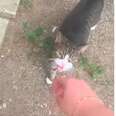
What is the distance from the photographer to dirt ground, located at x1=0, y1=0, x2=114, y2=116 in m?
1.98

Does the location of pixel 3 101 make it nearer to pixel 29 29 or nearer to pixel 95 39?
pixel 29 29

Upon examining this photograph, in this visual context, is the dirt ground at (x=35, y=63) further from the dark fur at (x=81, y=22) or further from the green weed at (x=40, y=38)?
the dark fur at (x=81, y=22)

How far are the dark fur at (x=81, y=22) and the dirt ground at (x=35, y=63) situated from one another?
0.91 ft

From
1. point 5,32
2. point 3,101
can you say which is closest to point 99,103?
point 3,101

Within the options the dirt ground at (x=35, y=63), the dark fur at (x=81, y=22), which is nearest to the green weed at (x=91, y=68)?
the dirt ground at (x=35, y=63)

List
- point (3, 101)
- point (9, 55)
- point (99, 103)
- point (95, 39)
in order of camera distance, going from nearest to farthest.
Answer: point (99, 103), point (3, 101), point (9, 55), point (95, 39)

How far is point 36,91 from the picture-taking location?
6.63ft

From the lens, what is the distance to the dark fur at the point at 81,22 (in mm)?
1929

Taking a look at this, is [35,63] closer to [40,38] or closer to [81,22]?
[40,38]

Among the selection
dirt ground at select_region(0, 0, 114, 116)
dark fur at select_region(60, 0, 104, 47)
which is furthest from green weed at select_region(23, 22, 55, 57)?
dark fur at select_region(60, 0, 104, 47)

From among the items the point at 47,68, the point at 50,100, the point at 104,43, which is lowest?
the point at 50,100

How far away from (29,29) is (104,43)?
0.57m

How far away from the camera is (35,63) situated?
83.0 inches

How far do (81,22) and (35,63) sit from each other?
0.43m
